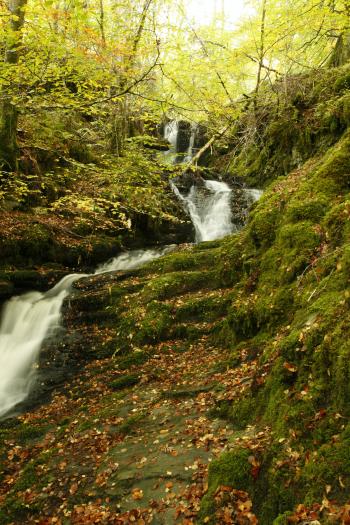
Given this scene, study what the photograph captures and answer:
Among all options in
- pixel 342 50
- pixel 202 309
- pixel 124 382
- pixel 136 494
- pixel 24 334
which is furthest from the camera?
→ pixel 342 50

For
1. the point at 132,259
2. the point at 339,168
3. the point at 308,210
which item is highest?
the point at 339,168

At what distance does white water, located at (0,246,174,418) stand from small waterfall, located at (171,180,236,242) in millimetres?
6116

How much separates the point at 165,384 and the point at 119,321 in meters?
2.74

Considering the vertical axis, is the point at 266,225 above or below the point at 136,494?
above

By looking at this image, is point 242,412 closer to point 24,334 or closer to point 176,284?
point 176,284

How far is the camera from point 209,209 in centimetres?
1653

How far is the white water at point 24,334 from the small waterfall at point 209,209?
6116 millimetres

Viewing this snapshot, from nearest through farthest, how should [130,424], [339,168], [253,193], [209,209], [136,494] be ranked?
[136,494]
[130,424]
[339,168]
[209,209]
[253,193]

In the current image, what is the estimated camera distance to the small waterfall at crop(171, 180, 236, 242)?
15.5m

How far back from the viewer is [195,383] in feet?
19.7

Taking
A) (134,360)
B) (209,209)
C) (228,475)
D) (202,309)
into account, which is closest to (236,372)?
(228,475)

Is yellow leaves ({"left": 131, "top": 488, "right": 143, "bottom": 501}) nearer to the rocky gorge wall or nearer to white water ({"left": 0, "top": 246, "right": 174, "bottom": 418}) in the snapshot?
the rocky gorge wall

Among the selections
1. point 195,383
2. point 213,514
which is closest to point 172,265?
point 195,383

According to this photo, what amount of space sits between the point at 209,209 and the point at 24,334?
978 cm
